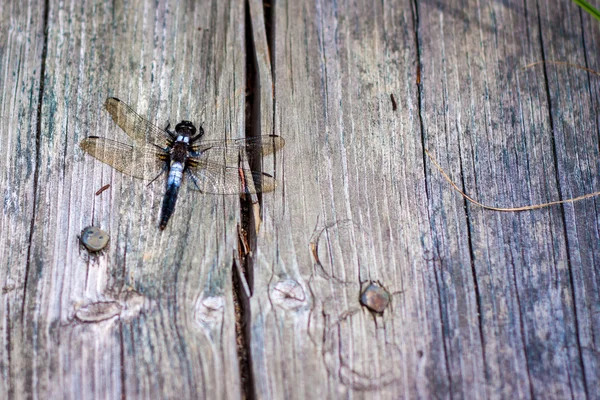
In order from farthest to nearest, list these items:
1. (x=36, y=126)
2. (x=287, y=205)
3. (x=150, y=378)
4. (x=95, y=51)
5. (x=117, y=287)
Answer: (x=95, y=51) → (x=36, y=126) → (x=287, y=205) → (x=117, y=287) → (x=150, y=378)

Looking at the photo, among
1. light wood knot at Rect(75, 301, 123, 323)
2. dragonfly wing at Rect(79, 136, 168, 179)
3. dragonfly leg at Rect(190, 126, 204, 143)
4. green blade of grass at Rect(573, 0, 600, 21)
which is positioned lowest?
light wood knot at Rect(75, 301, 123, 323)

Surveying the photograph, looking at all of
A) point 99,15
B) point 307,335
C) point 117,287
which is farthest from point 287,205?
point 99,15

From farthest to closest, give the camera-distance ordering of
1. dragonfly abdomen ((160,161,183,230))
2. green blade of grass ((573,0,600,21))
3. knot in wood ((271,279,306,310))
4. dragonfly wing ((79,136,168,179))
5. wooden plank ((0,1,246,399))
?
1. green blade of grass ((573,0,600,21))
2. dragonfly wing ((79,136,168,179))
3. dragonfly abdomen ((160,161,183,230))
4. knot in wood ((271,279,306,310))
5. wooden plank ((0,1,246,399))

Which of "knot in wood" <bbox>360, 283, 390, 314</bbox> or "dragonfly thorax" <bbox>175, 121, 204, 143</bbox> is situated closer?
"knot in wood" <bbox>360, 283, 390, 314</bbox>

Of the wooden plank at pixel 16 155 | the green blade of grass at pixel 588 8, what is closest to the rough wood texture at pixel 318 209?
the wooden plank at pixel 16 155

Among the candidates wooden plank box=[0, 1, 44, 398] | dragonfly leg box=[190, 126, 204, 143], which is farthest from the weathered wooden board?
wooden plank box=[0, 1, 44, 398]

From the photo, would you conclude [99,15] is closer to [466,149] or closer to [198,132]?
[198,132]

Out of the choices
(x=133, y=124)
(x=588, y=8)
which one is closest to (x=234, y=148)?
(x=133, y=124)

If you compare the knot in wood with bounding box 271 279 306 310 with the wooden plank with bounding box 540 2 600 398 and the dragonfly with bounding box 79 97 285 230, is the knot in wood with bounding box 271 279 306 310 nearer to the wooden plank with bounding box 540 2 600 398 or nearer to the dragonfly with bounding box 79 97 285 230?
the dragonfly with bounding box 79 97 285 230
